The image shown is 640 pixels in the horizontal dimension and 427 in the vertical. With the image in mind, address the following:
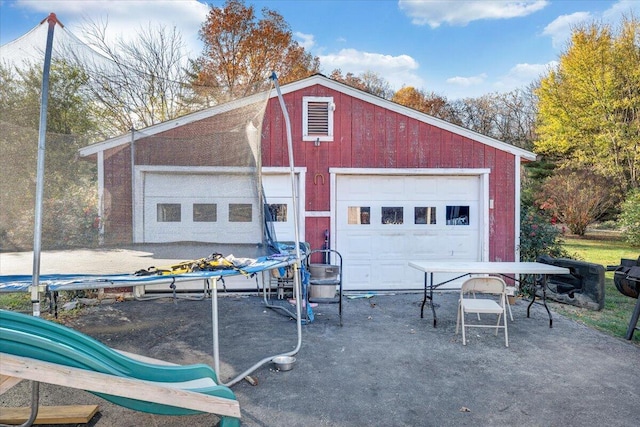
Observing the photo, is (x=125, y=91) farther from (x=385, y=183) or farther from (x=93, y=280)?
(x=385, y=183)

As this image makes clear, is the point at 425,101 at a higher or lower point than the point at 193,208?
higher

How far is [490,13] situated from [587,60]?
7548 mm

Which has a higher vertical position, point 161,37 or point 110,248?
point 161,37

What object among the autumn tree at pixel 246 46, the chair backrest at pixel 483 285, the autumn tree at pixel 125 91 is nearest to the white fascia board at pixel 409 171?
the autumn tree at pixel 125 91

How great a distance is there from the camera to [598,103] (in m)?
16.4

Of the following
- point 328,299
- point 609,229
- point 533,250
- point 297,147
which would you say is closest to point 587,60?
point 609,229

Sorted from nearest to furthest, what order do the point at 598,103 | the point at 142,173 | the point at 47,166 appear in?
the point at 47,166 → the point at 142,173 → the point at 598,103

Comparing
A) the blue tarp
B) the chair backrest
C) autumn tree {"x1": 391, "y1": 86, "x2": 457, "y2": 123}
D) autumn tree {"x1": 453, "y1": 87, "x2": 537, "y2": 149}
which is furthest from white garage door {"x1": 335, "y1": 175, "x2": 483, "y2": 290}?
autumn tree {"x1": 453, "y1": 87, "x2": 537, "y2": 149}

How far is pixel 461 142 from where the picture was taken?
688cm

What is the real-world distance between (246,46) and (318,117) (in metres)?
11.0

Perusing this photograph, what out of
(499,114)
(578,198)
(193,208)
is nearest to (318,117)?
(193,208)

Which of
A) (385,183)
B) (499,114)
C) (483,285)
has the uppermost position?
(499,114)

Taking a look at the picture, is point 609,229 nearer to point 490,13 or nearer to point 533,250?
point 490,13

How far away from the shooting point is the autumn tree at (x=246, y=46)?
15.6 metres
